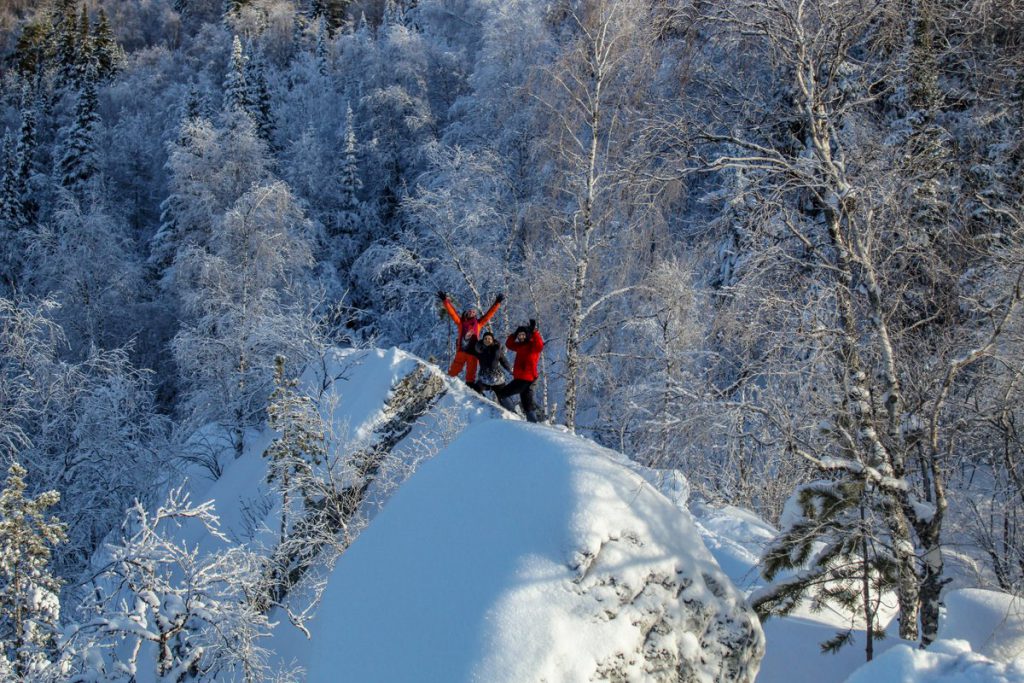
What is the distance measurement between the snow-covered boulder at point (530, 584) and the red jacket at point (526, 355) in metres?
4.82

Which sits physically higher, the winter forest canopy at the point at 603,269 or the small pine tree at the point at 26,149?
the winter forest canopy at the point at 603,269

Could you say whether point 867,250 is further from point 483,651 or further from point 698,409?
point 483,651

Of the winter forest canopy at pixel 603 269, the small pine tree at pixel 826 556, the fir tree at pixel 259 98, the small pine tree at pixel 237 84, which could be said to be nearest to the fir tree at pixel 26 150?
the winter forest canopy at pixel 603 269

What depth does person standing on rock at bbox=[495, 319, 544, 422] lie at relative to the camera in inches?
365

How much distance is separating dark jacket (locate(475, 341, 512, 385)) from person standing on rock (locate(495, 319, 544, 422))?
0.70ft

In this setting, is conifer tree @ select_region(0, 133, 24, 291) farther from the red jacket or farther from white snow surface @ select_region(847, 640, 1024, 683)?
white snow surface @ select_region(847, 640, 1024, 683)

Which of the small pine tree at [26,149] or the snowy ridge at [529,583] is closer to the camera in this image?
the snowy ridge at [529,583]

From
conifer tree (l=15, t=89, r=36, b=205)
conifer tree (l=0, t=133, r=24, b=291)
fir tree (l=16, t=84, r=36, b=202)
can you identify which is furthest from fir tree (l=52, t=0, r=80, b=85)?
conifer tree (l=0, t=133, r=24, b=291)

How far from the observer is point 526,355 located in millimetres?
9430

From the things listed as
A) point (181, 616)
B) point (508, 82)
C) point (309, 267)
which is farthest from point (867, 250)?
A: point (309, 267)

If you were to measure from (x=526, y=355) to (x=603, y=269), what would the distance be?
22.3 ft

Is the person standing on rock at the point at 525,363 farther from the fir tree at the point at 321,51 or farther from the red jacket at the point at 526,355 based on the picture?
the fir tree at the point at 321,51

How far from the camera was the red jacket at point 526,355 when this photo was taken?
368 inches

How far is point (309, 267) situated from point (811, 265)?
19.4 m
